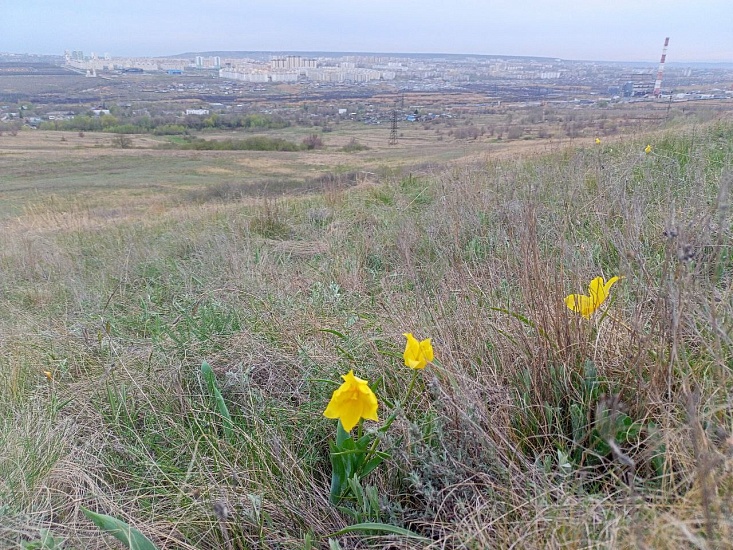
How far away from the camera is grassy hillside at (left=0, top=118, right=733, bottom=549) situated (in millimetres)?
1069

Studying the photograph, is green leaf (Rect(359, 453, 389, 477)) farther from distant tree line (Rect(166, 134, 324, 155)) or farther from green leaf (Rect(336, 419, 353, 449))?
distant tree line (Rect(166, 134, 324, 155))

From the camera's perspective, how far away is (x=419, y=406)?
Answer: 156cm

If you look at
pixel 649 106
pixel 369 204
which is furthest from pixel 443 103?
pixel 369 204

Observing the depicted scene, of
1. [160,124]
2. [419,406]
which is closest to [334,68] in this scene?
[160,124]

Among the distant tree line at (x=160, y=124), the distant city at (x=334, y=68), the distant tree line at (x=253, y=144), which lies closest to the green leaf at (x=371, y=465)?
the distant tree line at (x=253, y=144)

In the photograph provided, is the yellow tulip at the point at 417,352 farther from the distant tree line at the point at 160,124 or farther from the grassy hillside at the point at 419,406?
the distant tree line at the point at 160,124

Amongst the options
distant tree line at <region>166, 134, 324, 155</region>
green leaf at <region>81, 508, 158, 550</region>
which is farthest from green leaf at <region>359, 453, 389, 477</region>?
distant tree line at <region>166, 134, 324, 155</region>

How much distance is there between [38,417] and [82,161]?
4251 cm

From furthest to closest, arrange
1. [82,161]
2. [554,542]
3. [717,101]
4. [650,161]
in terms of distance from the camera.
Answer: [82,161] → [717,101] → [650,161] → [554,542]

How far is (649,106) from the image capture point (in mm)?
Result: 11531

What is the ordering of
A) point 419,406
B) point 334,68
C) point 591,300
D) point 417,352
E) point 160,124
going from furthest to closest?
1. point 334,68
2. point 160,124
3. point 419,406
4. point 591,300
5. point 417,352

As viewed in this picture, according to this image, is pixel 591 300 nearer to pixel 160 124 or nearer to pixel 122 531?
pixel 122 531

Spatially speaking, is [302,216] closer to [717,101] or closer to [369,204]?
[369,204]

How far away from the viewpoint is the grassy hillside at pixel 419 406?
3.51 ft
